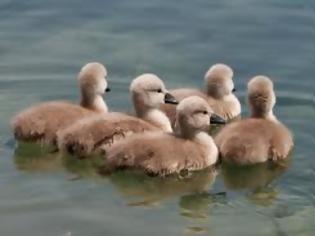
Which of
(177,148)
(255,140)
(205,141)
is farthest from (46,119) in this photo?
(255,140)

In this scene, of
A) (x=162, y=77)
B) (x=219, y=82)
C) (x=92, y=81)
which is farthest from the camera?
(x=162, y=77)

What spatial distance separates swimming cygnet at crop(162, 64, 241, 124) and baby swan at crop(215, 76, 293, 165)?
688mm

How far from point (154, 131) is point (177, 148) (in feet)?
0.91

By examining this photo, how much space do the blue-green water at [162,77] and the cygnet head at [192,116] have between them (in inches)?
13.9

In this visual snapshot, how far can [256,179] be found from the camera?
7629 millimetres

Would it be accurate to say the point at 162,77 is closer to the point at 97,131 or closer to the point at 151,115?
the point at 151,115

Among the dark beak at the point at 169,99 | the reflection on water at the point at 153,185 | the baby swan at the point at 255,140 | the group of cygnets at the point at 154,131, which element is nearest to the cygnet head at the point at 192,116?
the group of cygnets at the point at 154,131

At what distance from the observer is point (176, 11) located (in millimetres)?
11641

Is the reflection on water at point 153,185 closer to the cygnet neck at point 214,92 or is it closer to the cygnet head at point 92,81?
the cygnet head at point 92,81

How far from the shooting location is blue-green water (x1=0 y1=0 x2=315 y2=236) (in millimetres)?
6898

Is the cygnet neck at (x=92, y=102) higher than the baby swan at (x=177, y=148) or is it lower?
higher

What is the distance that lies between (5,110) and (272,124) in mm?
2292

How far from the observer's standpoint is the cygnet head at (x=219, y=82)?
8.79 m

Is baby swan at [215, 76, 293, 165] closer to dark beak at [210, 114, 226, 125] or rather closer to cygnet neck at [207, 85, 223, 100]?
dark beak at [210, 114, 226, 125]
